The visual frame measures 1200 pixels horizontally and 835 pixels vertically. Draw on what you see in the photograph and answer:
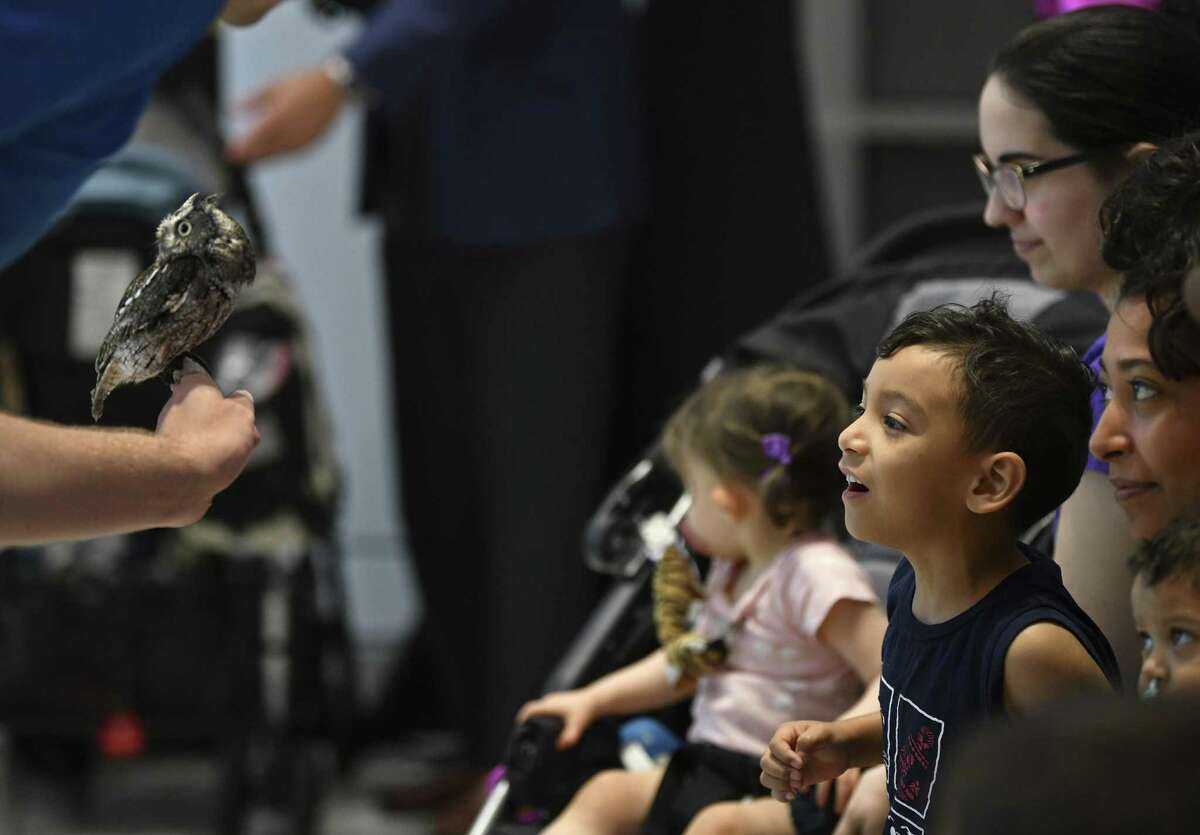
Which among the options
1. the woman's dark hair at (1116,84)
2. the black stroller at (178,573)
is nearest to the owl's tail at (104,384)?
the woman's dark hair at (1116,84)

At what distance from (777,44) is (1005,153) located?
188 centimetres

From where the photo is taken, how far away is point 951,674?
133 cm

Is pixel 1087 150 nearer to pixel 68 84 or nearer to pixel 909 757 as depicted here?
pixel 909 757

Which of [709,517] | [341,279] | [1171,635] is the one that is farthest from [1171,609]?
[341,279]

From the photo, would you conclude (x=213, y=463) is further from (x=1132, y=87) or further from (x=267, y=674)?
(x=267, y=674)

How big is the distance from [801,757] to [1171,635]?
274mm

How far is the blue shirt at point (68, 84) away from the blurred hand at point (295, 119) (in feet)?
5.76

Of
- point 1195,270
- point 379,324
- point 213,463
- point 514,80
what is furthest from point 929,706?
point 379,324

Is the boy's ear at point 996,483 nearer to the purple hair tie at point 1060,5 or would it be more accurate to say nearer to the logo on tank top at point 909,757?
the logo on tank top at point 909,757

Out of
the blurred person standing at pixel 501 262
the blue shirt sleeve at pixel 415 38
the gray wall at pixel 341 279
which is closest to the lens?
the blue shirt sleeve at pixel 415 38

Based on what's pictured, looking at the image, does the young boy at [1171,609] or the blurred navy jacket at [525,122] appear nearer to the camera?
the young boy at [1171,609]

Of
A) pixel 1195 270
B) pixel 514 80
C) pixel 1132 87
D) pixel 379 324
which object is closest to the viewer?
A: pixel 1195 270

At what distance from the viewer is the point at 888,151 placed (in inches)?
173

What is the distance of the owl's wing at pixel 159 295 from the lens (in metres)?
1.35
